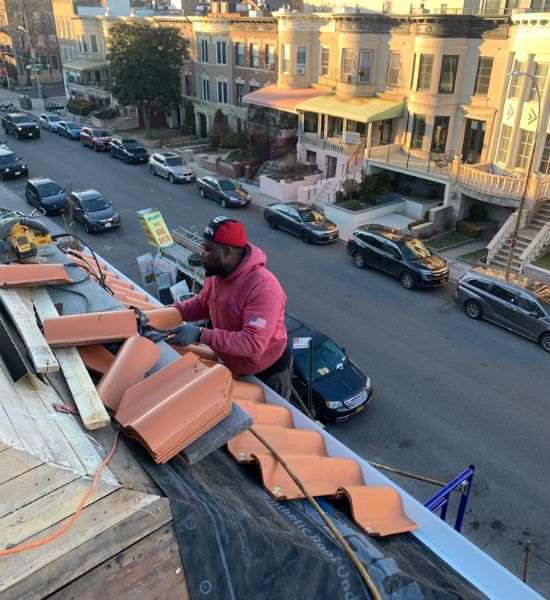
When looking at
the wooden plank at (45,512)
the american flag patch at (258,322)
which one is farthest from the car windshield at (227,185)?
the wooden plank at (45,512)

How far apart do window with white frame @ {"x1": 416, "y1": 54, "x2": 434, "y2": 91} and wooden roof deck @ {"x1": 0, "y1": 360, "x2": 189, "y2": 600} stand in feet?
89.5

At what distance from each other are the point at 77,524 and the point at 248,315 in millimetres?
2587

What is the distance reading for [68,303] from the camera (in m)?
5.73

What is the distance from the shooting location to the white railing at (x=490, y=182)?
2205cm

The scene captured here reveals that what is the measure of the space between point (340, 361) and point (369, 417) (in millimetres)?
1506

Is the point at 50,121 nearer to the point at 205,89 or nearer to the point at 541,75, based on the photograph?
the point at 205,89

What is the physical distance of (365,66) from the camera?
96.7 ft

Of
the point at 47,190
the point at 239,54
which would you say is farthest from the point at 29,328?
the point at 239,54

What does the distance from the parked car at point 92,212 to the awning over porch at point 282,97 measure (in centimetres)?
1315

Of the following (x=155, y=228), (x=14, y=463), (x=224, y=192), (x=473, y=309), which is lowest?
(x=473, y=309)

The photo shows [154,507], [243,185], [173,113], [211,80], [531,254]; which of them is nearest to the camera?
[154,507]

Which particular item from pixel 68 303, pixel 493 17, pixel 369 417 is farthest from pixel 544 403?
pixel 493 17

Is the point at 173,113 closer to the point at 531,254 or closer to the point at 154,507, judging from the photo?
the point at 531,254

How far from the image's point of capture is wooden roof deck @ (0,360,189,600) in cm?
259
